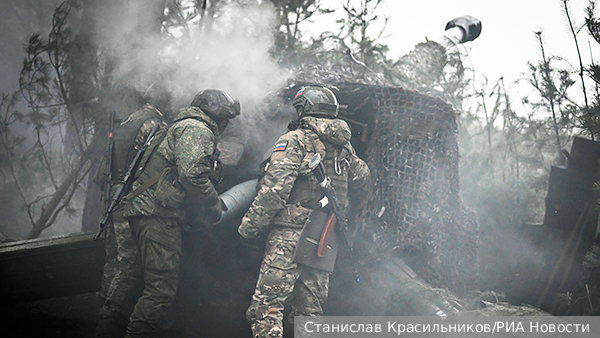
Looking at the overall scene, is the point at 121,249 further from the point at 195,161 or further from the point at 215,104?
the point at 215,104

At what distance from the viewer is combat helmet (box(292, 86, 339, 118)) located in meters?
4.09

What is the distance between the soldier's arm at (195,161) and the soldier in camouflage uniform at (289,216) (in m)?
0.43

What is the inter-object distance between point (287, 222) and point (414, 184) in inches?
69.6

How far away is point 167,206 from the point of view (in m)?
3.84

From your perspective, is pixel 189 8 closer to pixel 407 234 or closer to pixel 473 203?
pixel 407 234

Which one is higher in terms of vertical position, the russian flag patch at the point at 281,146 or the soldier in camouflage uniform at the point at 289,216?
the russian flag patch at the point at 281,146

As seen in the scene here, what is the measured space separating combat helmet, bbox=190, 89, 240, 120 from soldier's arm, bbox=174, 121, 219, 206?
1.00 ft

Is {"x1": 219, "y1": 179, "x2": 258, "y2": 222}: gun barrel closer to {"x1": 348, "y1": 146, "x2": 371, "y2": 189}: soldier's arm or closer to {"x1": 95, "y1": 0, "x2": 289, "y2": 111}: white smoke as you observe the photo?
{"x1": 348, "y1": 146, "x2": 371, "y2": 189}: soldier's arm

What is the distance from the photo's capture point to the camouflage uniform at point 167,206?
3.73 metres

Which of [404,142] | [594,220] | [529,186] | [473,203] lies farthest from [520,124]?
[404,142]

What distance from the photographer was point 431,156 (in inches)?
193

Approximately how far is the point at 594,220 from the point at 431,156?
6.27 ft

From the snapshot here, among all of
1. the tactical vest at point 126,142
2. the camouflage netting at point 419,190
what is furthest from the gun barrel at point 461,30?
the tactical vest at point 126,142

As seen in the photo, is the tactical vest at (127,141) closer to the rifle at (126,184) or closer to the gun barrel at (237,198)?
the rifle at (126,184)
